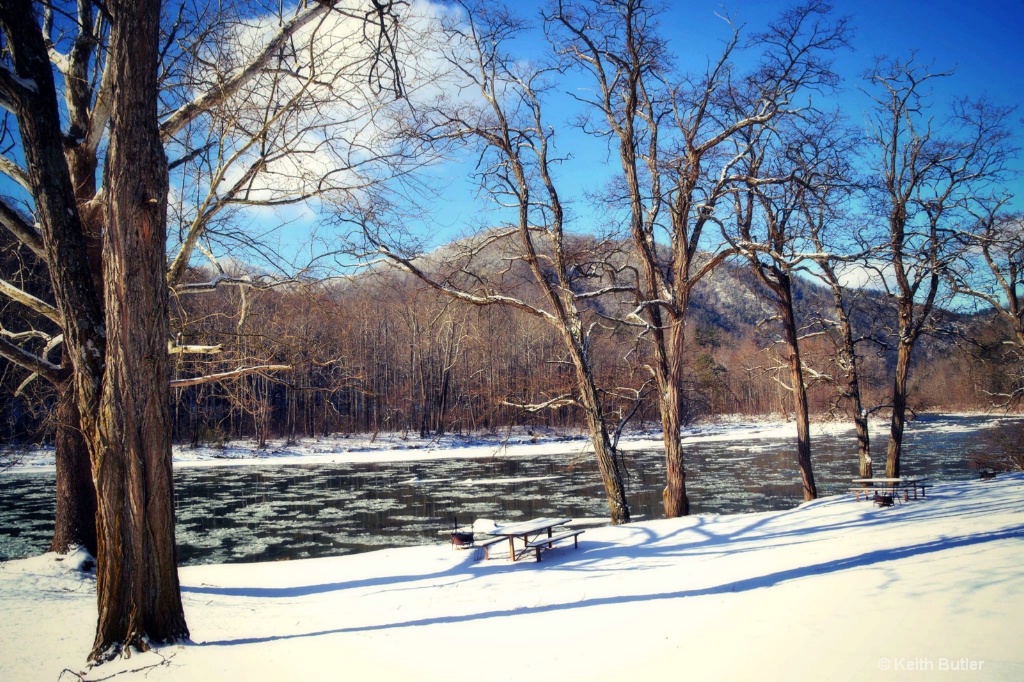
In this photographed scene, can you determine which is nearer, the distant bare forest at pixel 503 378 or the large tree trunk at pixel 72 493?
the large tree trunk at pixel 72 493

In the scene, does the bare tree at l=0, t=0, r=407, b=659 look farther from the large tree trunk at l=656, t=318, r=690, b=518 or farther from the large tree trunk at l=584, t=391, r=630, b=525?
the large tree trunk at l=656, t=318, r=690, b=518

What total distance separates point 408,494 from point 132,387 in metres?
17.8

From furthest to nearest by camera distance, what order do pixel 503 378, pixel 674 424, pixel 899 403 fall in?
pixel 503 378 < pixel 899 403 < pixel 674 424

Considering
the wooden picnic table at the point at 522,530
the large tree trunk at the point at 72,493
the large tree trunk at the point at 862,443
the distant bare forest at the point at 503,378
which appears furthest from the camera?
the distant bare forest at the point at 503,378

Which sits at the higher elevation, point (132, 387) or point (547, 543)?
point (132, 387)

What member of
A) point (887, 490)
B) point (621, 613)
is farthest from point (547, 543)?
point (887, 490)

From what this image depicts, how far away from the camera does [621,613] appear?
5531mm

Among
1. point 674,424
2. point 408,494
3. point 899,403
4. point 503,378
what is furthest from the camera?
point 503,378

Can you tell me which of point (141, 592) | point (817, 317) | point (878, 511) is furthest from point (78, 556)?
point (817, 317)

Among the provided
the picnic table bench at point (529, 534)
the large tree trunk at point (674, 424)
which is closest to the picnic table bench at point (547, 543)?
the picnic table bench at point (529, 534)

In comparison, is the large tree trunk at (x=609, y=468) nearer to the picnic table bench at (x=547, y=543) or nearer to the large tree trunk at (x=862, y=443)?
the picnic table bench at (x=547, y=543)

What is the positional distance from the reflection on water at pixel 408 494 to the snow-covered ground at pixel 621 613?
5308 millimetres

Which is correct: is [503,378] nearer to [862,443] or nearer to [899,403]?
[862,443]

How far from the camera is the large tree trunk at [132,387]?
5.02 meters
